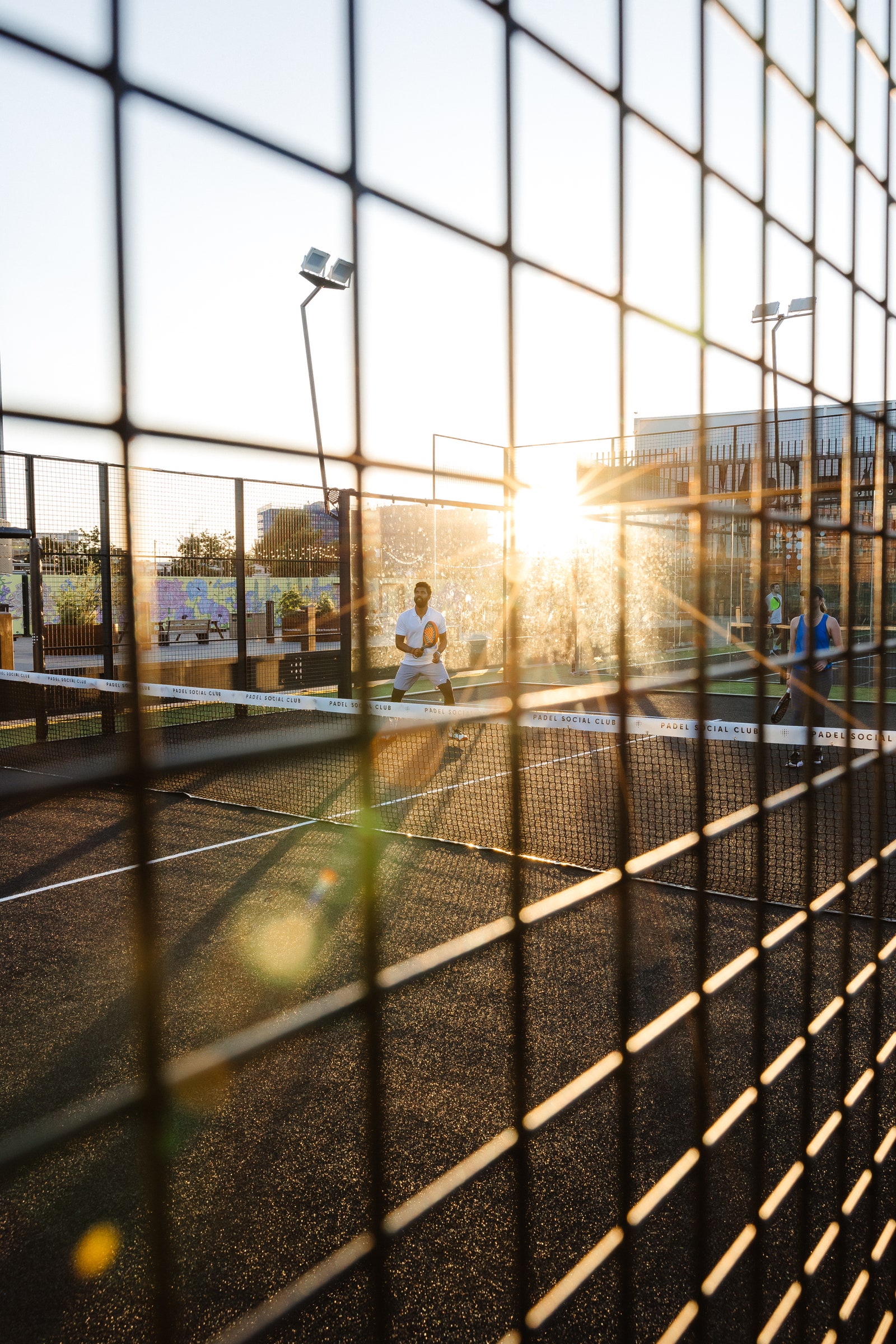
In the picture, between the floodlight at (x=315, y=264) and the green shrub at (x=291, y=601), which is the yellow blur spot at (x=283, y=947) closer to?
the floodlight at (x=315, y=264)

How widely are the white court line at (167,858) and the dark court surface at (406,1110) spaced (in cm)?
9

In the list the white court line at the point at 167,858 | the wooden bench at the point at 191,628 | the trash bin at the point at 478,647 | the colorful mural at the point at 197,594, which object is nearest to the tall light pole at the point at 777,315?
the white court line at the point at 167,858

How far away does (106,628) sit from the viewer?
11.0 metres

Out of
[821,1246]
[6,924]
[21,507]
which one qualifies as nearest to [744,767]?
[6,924]

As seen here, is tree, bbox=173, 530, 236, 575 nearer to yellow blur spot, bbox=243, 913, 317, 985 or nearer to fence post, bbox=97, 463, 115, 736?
fence post, bbox=97, 463, 115, 736

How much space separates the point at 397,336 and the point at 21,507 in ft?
36.1

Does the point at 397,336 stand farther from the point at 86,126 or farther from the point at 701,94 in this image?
the point at 701,94

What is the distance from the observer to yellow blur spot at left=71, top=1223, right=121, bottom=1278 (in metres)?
2.54

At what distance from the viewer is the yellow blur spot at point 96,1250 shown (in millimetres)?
2543

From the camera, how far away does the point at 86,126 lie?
750mm

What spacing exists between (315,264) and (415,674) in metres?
9.30

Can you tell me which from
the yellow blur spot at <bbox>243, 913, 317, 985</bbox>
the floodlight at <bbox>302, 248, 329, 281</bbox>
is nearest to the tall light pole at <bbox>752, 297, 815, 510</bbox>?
the floodlight at <bbox>302, 248, 329, 281</bbox>

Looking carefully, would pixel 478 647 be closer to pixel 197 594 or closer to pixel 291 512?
pixel 291 512

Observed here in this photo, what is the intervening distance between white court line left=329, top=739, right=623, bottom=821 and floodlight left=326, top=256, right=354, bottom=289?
6.30 m
